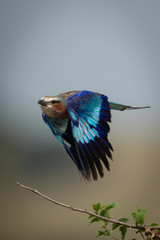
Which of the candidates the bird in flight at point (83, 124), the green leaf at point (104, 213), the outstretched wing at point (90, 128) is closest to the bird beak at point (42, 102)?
the bird in flight at point (83, 124)

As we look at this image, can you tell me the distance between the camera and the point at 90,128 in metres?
4.13

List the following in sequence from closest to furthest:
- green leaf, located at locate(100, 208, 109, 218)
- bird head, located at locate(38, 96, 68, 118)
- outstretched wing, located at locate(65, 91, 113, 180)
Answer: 1. green leaf, located at locate(100, 208, 109, 218)
2. outstretched wing, located at locate(65, 91, 113, 180)
3. bird head, located at locate(38, 96, 68, 118)

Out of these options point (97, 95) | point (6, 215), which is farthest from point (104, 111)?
point (6, 215)

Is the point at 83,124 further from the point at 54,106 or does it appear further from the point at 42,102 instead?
the point at 42,102

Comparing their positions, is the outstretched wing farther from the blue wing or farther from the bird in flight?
the blue wing

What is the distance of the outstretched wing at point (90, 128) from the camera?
12.9ft

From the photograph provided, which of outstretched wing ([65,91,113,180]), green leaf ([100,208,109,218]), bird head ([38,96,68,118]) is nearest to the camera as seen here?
green leaf ([100,208,109,218])

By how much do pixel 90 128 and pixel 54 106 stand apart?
43 cm

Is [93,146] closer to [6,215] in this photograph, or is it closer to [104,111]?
[104,111]

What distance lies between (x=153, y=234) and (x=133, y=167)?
26.1m

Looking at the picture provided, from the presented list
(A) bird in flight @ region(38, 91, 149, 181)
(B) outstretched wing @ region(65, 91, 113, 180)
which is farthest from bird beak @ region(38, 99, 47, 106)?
(B) outstretched wing @ region(65, 91, 113, 180)

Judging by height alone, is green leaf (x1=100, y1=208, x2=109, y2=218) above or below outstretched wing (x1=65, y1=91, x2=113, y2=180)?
below

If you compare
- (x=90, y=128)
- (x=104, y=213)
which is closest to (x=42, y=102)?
(x=90, y=128)

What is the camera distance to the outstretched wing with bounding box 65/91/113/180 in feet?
12.9
